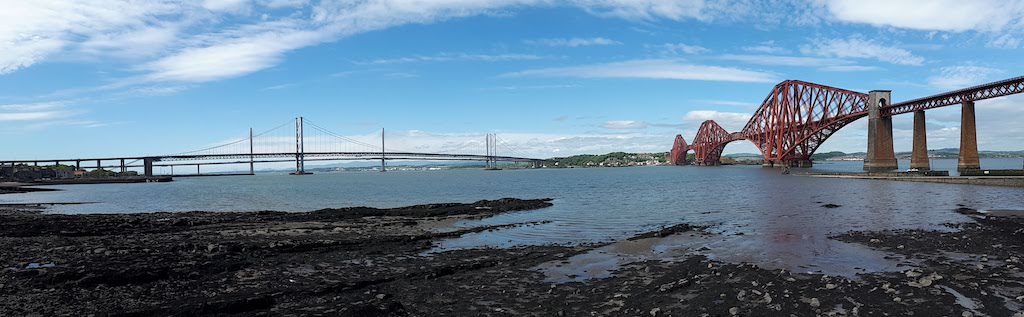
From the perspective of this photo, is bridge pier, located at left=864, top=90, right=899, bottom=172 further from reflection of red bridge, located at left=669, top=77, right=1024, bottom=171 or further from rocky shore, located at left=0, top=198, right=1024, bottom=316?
rocky shore, located at left=0, top=198, right=1024, bottom=316

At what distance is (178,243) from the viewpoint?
19.0 metres

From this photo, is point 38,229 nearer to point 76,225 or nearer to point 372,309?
point 76,225

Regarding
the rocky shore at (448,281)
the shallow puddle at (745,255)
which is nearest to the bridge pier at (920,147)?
the rocky shore at (448,281)

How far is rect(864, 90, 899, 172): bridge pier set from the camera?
85188mm

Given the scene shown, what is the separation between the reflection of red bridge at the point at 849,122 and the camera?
6384 cm

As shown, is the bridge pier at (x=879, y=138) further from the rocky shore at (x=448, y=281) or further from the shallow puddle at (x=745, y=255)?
the shallow puddle at (x=745, y=255)

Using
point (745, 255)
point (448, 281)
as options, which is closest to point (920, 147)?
point (745, 255)

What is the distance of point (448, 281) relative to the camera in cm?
1252

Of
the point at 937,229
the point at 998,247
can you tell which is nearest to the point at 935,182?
the point at 937,229

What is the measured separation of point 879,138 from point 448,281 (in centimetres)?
9576

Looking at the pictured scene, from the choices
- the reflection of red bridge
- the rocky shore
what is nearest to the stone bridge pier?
the reflection of red bridge

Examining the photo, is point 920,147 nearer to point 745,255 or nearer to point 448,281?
point 745,255

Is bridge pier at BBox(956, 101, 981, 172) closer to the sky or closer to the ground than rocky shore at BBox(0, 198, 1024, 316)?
closer to the sky

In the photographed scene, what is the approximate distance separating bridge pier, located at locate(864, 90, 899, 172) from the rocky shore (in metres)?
75.4
